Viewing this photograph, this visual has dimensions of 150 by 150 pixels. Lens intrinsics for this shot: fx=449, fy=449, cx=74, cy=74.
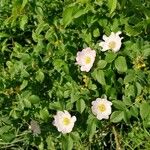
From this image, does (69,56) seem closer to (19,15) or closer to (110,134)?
(19,15)

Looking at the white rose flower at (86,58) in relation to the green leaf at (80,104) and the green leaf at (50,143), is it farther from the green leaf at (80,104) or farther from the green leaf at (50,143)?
the green leaf at (50,143)

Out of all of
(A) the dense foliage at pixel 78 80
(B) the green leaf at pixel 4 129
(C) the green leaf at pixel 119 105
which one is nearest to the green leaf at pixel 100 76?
(A) the dense foliage at pixel 78 80

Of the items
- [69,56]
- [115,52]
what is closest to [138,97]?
[115,52]

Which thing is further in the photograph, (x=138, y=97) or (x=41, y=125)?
(x=41, y=125)

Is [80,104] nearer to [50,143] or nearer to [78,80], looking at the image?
[78,80]

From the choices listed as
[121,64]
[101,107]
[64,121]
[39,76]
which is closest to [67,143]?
[64,121]

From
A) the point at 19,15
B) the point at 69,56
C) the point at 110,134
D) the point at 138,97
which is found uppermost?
the point at 19,15
